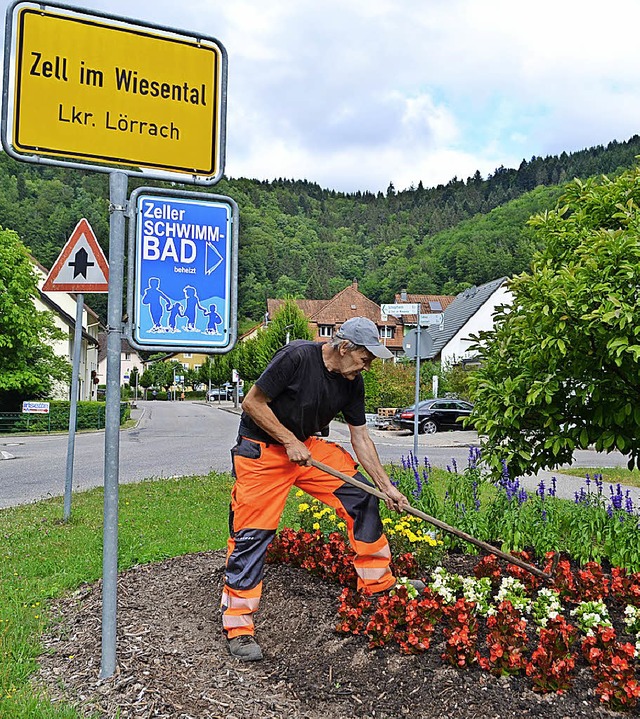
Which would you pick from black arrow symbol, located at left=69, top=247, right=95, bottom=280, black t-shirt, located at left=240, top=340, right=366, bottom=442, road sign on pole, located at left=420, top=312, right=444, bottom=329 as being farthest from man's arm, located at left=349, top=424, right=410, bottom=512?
road sign on pole, located at left=420, top=312, right=444, bottom=329

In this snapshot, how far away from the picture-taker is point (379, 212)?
4781 inches

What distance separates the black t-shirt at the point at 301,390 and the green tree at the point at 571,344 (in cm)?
114

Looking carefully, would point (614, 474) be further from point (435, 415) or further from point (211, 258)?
point (435, 415)

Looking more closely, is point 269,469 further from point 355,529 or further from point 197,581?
point 197,581

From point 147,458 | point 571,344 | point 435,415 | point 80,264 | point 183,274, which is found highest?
point 80,264

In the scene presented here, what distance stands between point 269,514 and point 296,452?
15.1 inches

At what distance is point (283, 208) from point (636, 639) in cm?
11342

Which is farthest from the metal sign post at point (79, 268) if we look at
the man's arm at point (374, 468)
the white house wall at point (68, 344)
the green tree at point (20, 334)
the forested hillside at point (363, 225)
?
the forested hillside at point (363, 225)

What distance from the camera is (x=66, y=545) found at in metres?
6.41

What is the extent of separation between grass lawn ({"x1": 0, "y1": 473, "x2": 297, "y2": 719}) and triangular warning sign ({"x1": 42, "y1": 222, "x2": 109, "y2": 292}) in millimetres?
2298

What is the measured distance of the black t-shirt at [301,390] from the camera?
4020 millimetres

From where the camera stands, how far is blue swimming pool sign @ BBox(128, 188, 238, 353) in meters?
3.41

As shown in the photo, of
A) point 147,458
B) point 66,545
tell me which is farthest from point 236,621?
point 147,458

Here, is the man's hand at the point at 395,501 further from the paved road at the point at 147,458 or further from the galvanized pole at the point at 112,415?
the paved road at the point at 147,458
